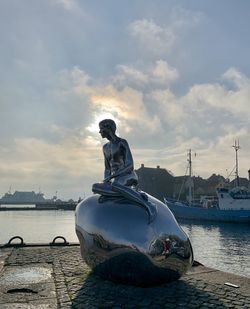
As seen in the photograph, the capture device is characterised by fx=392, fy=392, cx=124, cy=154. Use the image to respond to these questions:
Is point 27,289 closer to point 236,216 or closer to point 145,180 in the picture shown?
point 236,216

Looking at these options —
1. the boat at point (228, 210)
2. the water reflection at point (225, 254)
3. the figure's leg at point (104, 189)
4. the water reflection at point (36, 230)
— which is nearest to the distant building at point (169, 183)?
the water reflection at point (36, 230)

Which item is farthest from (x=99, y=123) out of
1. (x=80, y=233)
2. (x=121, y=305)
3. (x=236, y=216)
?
(x=236, y=216)

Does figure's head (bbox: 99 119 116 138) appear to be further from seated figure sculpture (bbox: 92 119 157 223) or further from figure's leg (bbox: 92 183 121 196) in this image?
figure's leg (bbox: 92 183 121 196)

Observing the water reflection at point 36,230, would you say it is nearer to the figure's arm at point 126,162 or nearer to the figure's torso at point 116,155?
the figure's torso at point 116,155

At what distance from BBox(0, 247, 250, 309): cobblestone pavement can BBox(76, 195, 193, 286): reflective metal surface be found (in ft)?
0.91

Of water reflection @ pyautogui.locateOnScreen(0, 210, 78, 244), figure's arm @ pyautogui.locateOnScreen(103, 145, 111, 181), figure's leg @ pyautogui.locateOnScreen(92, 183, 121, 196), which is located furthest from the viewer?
water reflection @ pyautogui.locateOnScreen(0, 210, 78, 244)

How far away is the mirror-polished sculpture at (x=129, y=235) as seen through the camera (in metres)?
8.20

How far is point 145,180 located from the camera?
112000 mm

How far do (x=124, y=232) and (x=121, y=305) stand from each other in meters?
1.67

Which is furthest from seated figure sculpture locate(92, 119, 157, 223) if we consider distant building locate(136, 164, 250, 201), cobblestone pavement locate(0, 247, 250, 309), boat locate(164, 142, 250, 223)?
distant building locate(136, 164, 250, 201)

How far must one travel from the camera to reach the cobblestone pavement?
7125mm

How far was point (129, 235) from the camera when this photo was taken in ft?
27.0

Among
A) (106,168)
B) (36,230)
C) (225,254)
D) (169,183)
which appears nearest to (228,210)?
(36,230)

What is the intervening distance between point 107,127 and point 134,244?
126 inches
